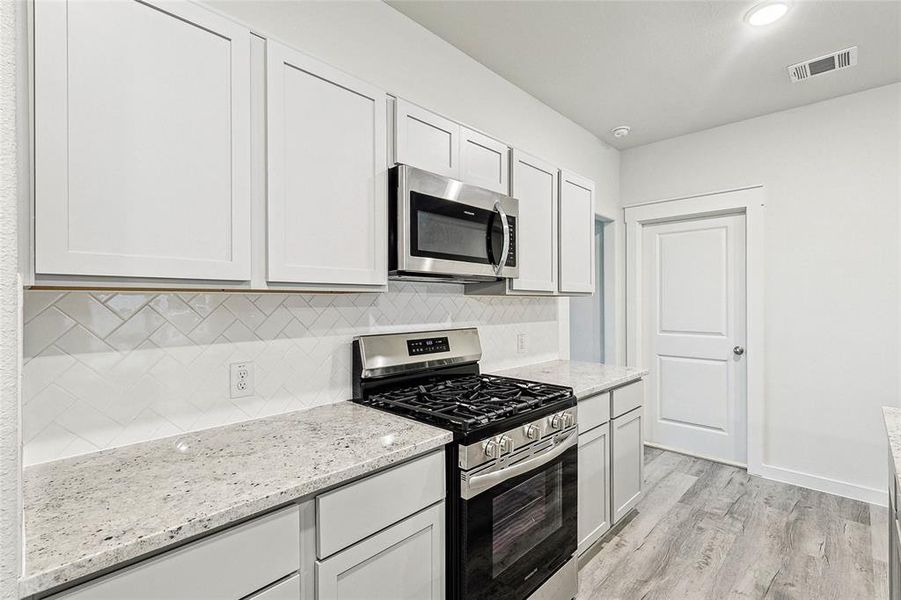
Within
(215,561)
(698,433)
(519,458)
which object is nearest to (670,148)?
(698,433)

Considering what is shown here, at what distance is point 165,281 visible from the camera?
1181mm

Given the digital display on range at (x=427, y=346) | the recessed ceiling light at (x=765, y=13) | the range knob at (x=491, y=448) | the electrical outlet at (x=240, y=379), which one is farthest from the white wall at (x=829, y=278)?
the electrical outlet at (x=240, y=379)

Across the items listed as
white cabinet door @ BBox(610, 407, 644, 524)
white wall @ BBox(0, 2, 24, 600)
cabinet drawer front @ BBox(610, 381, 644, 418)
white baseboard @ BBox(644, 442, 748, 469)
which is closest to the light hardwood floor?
white cabinet door @ BBox(610, 407, 644, 524)

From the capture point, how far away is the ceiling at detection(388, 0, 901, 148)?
219 centimetres

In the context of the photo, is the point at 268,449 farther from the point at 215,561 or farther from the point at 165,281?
the point at 165,281

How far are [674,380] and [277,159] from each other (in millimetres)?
3754

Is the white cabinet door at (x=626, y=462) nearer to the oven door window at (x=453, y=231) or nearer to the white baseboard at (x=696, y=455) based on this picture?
the oven door window at (x=453, y=231)

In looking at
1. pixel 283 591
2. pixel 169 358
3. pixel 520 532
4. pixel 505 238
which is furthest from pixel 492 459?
pixel 169 358

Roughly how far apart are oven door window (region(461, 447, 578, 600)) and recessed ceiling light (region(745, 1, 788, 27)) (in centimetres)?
227

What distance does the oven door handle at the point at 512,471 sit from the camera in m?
1.48

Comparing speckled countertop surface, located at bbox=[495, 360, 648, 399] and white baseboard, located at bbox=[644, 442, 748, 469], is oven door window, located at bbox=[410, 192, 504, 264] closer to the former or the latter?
speckled countertop surface, located at bbox=[495, 360, 648, 399]

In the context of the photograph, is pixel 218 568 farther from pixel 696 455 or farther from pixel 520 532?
pixel 696 455

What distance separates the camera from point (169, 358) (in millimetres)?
1436

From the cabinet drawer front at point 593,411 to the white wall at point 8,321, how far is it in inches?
78.9
